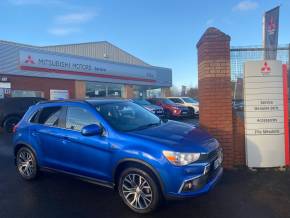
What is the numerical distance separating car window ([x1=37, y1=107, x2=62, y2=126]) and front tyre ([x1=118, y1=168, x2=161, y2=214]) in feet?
6.14

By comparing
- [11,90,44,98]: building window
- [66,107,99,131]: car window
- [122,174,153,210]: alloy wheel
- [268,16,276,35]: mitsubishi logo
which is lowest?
[122,174,153,210]: alloy wheel

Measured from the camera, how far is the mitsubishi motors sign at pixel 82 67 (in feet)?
78.2

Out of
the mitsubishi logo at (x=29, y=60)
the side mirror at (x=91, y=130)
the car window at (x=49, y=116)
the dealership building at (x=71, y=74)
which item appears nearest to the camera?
the side mirror at (x=91, y=130)

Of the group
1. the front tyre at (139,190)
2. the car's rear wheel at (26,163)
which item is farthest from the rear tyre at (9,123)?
the front tyre at (139,190)

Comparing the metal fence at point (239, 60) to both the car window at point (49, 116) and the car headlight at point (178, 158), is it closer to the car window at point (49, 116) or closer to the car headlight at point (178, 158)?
the car headlight at point (178, 158)

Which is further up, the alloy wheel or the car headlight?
the car headlight

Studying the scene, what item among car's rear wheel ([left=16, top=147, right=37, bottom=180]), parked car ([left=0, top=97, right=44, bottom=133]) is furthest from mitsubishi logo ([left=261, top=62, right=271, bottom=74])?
parked car ([left=0, top=97, right=44, bottom=133])

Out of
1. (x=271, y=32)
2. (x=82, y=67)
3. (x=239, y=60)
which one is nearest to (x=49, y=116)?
(x=239, y=60)

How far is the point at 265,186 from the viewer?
217 inches

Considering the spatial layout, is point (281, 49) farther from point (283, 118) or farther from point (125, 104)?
point (125, 104)

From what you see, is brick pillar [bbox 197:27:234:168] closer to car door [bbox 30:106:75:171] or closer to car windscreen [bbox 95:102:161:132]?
car windscreen [bbox 95:102:161:132]

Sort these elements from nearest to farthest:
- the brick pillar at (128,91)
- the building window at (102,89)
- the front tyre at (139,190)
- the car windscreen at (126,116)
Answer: the front tyre at (139,190) < the car windscreen at (126,116) < the building window at (102,89) < the brick pillar at (128,91)

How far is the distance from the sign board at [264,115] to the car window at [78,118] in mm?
3299

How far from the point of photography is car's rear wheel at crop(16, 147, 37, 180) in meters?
6.15
